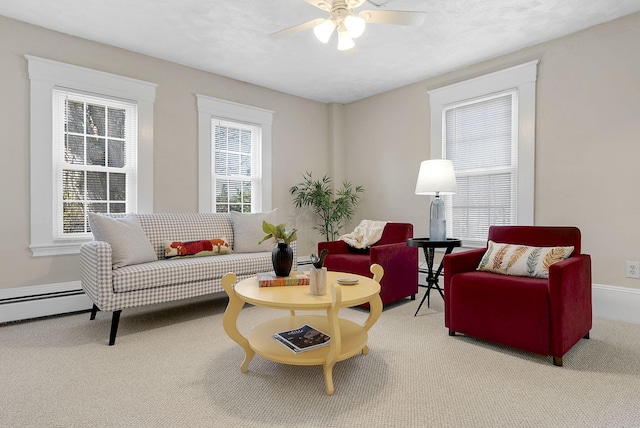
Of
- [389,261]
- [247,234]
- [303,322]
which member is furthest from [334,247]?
[303,322]

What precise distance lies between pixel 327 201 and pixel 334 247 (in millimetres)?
1194

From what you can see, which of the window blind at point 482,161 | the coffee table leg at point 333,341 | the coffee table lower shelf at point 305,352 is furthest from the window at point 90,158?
the window blind at point 482,161

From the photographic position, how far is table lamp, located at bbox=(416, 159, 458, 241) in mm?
3330

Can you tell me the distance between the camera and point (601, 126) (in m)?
3.13

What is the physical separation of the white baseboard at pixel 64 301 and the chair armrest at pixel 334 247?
2319 millimetres

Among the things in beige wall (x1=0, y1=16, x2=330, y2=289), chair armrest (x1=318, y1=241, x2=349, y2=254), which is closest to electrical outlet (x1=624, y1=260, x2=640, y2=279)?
chair armrest (x1=318, y1=241, x2=349, y2=254)

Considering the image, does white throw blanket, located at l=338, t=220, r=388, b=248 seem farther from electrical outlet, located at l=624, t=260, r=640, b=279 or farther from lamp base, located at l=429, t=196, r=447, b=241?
electrical outlet, located at l=624, t=260, r=640, b=279

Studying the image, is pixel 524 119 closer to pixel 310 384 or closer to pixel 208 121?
pixel 310 384

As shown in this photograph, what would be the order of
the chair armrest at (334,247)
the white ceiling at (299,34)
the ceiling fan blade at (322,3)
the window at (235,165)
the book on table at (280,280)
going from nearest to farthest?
the ceiling fan blade at (322,3) < the book on table at (280,280) < the white ceiling at (299,34) < the chair armrest at (334,247) < the window at (235,165)

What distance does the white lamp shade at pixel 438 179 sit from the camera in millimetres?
3324

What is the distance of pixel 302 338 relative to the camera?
2.11 meters

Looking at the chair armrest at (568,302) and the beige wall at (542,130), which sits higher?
the beige wall at (542,130)

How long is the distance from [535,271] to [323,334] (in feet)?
5.06

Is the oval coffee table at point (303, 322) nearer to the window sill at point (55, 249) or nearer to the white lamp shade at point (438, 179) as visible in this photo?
the white lamp shade at point (438, 179)
